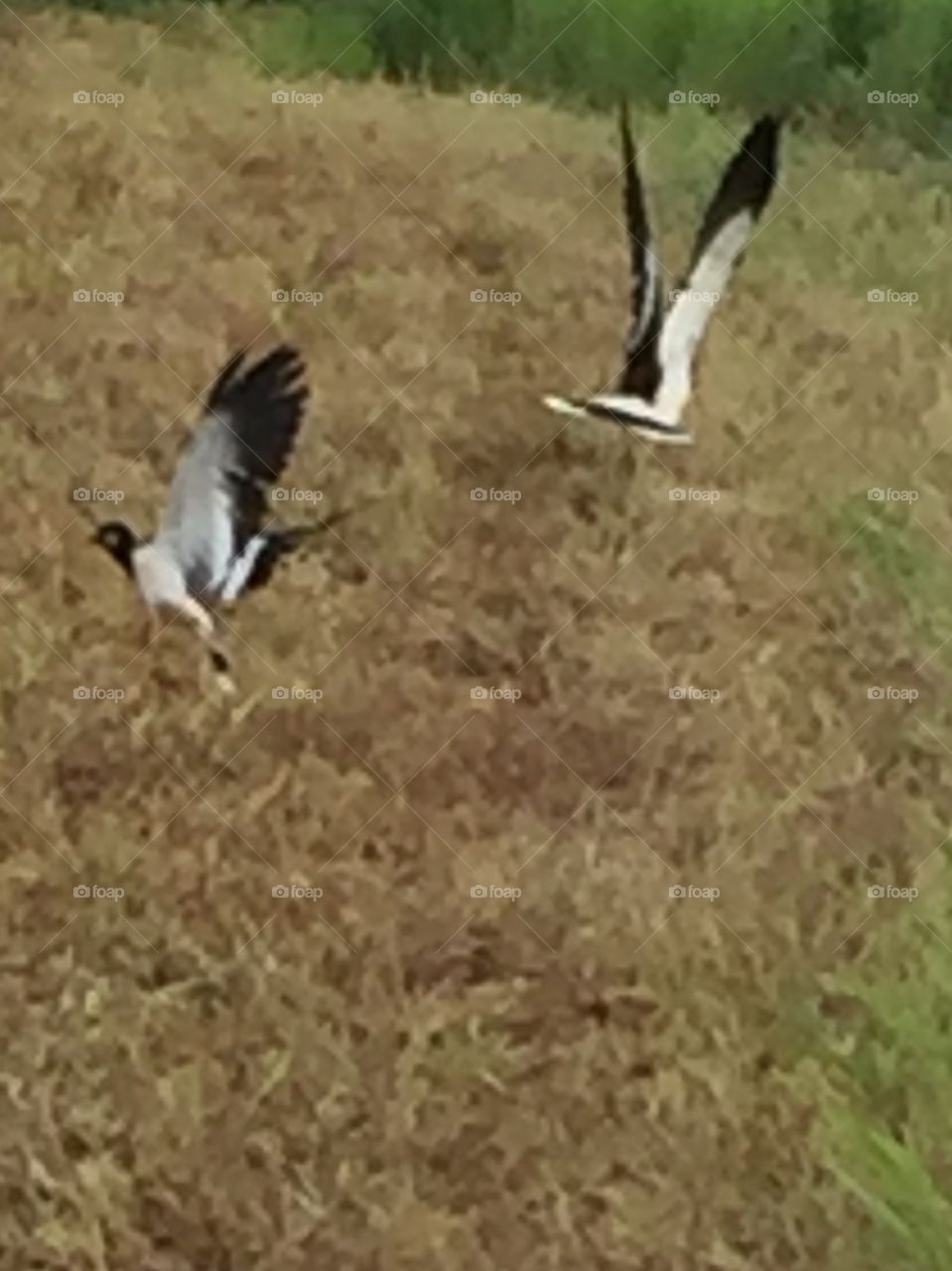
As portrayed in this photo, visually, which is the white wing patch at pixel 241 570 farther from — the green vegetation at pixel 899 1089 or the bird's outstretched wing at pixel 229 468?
the green vegetation at pixel 899 1089

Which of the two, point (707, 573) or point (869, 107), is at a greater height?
point (869, 107)

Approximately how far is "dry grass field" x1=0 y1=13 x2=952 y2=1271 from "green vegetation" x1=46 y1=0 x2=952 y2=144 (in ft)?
0.06

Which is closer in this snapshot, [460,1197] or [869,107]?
[460,1197]

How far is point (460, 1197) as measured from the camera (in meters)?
0.74

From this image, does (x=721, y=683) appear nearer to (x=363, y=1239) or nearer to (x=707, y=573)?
(x=707, y=573)

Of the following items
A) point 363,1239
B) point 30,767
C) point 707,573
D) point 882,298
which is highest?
point 882,298

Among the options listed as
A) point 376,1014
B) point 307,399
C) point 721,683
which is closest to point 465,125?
point 307,399

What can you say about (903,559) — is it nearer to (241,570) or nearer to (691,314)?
(691,314)

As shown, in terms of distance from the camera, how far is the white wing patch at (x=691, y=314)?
0.82 m

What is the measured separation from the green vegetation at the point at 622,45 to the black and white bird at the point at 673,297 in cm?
3

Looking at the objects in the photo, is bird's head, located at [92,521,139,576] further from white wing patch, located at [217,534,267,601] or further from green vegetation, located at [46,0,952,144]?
green vegetation, located at [46,0,952,144]

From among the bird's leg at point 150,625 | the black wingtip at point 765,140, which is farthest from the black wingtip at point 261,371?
the black wingtip at point 765,140

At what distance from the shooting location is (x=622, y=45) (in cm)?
84

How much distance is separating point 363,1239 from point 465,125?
52 centimetres
